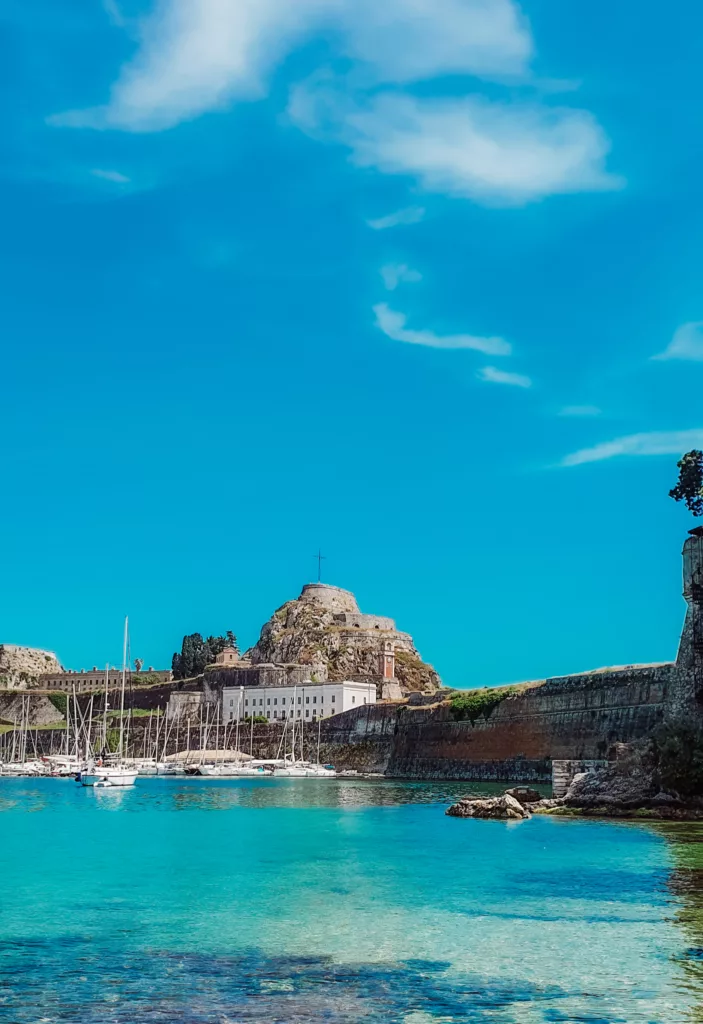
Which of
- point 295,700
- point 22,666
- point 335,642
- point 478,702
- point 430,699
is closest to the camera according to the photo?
point 478,702

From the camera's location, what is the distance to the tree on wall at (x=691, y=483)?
43.3 metres

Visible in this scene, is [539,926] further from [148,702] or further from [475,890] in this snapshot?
[148,702]

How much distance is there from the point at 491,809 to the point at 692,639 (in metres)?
8.97

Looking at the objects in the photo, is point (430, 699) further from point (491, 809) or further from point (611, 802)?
point (611, 802)

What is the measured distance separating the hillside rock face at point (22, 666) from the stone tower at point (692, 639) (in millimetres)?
101054

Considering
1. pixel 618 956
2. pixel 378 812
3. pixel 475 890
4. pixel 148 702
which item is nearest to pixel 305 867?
pixel 475 890

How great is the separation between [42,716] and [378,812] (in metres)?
81.7

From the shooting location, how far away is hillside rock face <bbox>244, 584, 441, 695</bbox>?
100062 mm

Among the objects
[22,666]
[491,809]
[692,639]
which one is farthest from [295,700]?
[491,809]

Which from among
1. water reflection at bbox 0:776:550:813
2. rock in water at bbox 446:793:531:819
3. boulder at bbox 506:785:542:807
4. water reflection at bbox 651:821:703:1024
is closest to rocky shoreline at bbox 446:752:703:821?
rock in water at bbox 446:793:531:819

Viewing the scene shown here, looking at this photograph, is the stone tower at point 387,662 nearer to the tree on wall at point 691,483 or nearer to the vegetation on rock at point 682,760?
the tree on wall at point 691,483

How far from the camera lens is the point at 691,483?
43.3 m

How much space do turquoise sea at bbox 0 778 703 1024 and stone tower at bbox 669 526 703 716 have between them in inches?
284

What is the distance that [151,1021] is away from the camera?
8.94 metres
